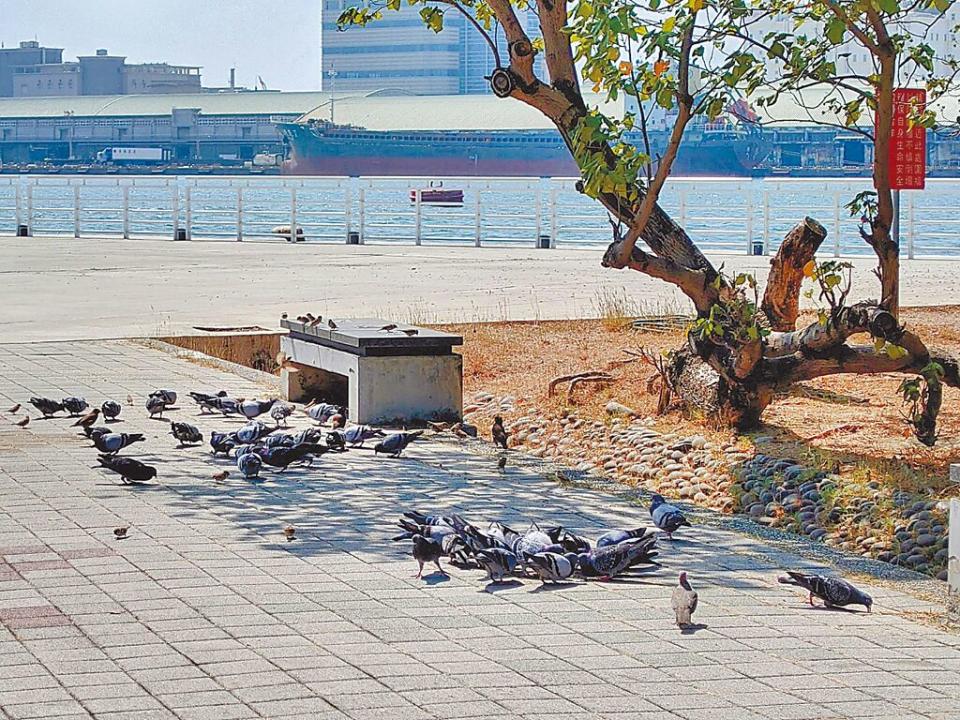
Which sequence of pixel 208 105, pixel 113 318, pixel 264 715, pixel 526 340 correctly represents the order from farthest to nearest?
1. pixel 208 105
2. pixel 113 318
3. pixel 526 340
4. pixel 264 715

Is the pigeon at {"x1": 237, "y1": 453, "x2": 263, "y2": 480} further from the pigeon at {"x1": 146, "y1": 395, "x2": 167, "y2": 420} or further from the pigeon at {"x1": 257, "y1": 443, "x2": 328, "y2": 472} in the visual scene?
the pigeon at {"x1": 146, "y1": 395, "x2": 167, "y2": 420}

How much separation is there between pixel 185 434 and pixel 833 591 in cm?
442

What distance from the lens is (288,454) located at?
8234mm

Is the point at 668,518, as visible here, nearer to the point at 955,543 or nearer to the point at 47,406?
the point at 955,543

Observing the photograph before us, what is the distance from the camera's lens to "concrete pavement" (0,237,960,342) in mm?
16344

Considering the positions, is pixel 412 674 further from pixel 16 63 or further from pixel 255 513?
pixel 16 63

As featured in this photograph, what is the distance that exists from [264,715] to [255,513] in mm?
2874

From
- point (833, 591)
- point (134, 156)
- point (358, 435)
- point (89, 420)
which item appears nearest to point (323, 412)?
point (358, 435)

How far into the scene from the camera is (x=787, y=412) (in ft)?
32.3

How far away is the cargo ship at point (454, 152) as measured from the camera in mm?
108312

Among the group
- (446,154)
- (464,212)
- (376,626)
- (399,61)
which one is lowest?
(376,626)

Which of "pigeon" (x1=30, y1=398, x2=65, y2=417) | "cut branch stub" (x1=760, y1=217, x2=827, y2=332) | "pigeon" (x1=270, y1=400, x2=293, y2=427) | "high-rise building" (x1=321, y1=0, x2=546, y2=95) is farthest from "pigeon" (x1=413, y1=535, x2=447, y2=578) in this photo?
"high-rise building" (x1=321, y1=0, x2=546, y2=95)

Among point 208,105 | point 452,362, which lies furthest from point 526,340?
point 208,105

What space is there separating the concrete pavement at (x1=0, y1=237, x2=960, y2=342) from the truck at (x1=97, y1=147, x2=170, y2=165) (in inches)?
3638
